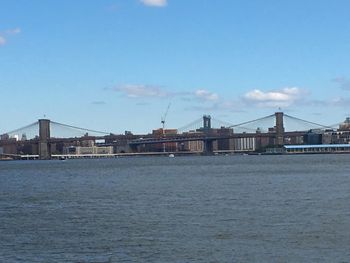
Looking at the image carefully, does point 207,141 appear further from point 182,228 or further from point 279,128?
point 182,228

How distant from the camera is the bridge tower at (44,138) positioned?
4929 inches

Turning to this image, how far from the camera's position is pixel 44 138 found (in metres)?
125

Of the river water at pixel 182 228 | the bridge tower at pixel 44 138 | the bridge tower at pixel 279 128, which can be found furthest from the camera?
the bridge tower at pixel 279 128

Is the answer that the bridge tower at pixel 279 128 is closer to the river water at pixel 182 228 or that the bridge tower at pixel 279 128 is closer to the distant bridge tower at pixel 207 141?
the distant bridge tower at pixel 207 141

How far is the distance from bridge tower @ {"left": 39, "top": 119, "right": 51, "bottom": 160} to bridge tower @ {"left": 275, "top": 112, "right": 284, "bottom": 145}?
1467 inches

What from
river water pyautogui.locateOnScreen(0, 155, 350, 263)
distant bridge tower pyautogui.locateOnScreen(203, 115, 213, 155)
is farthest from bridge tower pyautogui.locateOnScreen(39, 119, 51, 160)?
river water pyautogui.locateOnScreen(0, 155, 350, 263)

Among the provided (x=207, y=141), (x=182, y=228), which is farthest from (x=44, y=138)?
(x=182, y=228)

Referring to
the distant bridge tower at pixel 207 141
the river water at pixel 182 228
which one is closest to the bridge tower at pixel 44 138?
the distant bridge tower at pixel 207 141

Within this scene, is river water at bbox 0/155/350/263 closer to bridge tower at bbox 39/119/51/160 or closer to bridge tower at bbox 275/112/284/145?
bridge tower at bbox 39/119/51/160

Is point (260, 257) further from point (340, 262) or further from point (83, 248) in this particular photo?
point (83, 248)

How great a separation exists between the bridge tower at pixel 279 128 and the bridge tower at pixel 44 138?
1467 inches

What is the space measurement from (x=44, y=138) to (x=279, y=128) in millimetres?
38800

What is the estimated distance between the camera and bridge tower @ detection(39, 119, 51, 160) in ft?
411

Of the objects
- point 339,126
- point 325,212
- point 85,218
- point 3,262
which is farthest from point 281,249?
point 339,126
